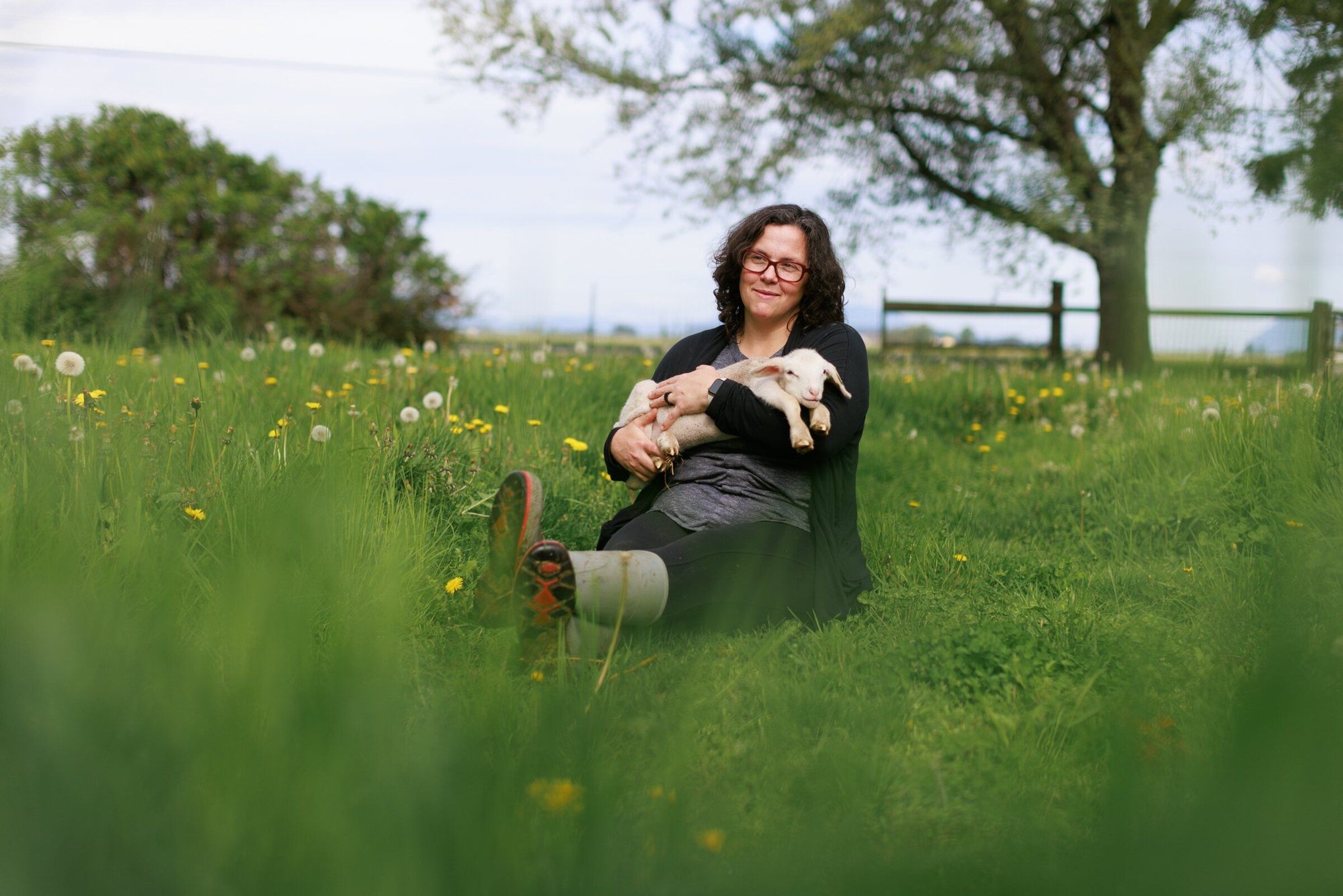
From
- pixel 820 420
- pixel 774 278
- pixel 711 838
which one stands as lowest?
pixel 711 838

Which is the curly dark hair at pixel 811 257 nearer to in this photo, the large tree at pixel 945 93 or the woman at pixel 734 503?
the woman at pixel 734 503

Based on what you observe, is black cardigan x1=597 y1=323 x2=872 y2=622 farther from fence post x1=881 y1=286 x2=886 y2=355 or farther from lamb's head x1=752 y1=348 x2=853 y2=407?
fence post x1=881 y1=286 x2=886 y2=355

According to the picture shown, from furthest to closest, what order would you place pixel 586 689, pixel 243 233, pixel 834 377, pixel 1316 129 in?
pixel 243 233 < pixel 834 377 < pixel 586 689 < pixel 1316 129

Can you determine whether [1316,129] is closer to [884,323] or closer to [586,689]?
[586,689]

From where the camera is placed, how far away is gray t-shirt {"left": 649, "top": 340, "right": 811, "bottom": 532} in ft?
11.2

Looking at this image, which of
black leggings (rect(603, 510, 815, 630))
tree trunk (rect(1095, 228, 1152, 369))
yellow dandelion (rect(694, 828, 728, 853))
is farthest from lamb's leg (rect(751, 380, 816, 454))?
tree trunk (rect(1095, 228, 1152, 369))

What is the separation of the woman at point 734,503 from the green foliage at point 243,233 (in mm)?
4844

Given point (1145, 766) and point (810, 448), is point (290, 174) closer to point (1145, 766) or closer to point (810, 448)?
point (810, 448)

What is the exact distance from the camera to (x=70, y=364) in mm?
3406

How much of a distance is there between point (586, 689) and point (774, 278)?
5.95 feet

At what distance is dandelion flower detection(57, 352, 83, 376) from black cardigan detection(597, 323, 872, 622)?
1.87m

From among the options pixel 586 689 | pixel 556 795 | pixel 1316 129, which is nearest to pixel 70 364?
pixel 586 689

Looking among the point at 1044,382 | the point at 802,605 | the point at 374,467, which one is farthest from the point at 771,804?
the point at 1044,382

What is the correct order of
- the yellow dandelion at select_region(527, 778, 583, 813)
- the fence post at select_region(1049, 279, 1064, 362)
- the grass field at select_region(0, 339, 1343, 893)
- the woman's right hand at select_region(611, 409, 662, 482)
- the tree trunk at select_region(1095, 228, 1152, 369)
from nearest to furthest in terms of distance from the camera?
the grass field at select_region(0, 339, 1343, 893)
the yellow dandelion at select_region(527, 778, 583, 813)
the woman's right hand at select_region(611, 409, 662, 482)
the tree trunk at select_region(1095, 228, 1152, 369)
the fence post at select_region(1049, 279, 1064, 362)
